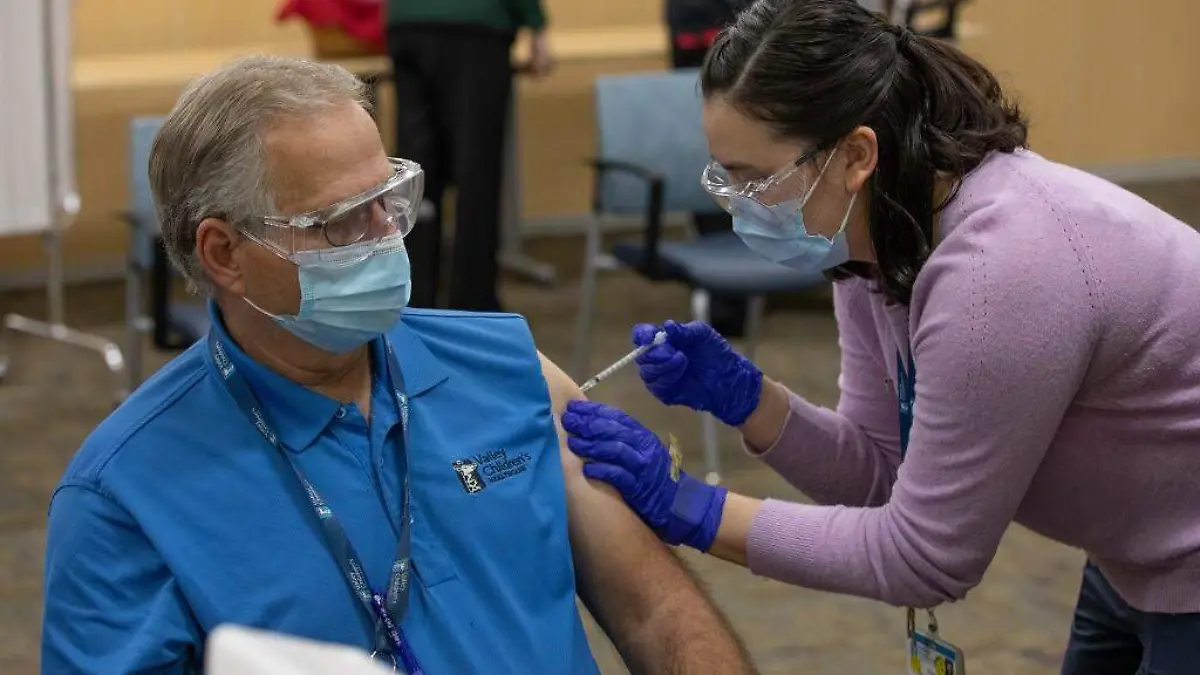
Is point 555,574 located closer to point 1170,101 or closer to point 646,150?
point 646,150

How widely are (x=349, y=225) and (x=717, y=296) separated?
3.21 m

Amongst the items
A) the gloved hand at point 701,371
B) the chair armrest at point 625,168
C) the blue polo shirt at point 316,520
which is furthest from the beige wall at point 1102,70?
the blue polo shirt at point 316,520

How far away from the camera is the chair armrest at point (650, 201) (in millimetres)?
4023

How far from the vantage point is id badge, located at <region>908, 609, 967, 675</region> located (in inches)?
75.6

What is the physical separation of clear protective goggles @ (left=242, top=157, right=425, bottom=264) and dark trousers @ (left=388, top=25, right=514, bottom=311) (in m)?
2.84

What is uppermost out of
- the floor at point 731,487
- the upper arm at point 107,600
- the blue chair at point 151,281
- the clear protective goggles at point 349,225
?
the clear protective goggles at point 349,225

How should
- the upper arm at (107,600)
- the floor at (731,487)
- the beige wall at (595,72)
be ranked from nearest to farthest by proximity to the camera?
the upper arm at (107,600), the floor at (731,487), the beige wall at (595,72)

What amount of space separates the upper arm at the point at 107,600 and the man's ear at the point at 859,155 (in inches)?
32.2

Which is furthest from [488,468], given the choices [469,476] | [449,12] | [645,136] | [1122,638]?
[449,12]

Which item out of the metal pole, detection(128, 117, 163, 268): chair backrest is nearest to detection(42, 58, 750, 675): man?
detection(128, 117, 163, 268): chair backrest

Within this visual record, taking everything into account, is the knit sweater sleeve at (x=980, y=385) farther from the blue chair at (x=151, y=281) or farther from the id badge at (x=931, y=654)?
the blue chair at (x=151, y=281)

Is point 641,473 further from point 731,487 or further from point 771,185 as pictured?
point 731,487

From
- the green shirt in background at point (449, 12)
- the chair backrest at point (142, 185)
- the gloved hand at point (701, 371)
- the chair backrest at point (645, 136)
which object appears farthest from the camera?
the green shirt in background at point (449, 12)

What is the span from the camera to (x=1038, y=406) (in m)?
1.58
